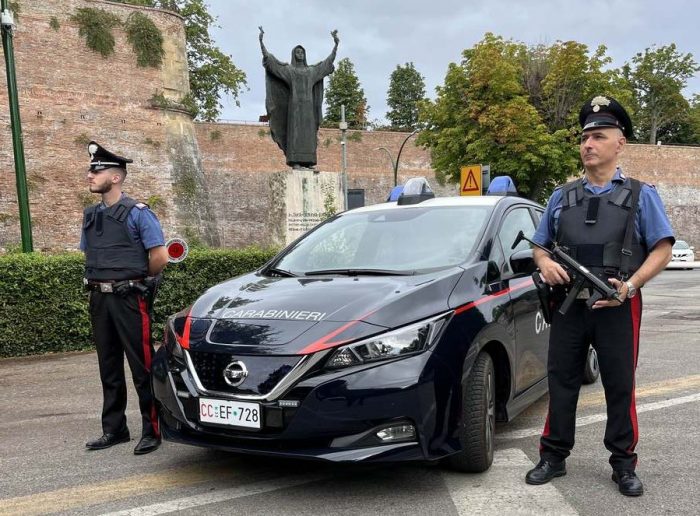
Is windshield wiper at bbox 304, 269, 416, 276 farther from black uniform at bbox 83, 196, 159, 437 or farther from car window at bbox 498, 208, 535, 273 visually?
black uniform at bbox 83, 196, 159, 437

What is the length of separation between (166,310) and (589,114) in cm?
684

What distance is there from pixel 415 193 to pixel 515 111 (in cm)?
2296

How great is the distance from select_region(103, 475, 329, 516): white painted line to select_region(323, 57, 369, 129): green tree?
6811cm

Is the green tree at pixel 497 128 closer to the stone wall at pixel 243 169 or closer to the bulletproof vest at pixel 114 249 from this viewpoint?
the stone wall at pixel 243 169

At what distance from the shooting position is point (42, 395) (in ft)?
20.6

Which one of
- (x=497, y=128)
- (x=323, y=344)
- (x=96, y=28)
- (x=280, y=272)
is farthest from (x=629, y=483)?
(x=96, y=28)

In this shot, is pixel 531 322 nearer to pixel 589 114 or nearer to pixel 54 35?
pixel 589 114

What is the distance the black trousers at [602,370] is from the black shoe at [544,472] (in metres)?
0.04

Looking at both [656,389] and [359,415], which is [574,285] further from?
[656,389]

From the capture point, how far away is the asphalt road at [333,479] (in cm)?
334

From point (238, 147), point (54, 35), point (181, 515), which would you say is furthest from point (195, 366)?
point (238, 147)

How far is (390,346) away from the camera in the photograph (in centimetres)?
330

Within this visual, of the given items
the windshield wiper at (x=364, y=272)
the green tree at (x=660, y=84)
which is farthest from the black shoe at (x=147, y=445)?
the green tree at (x=660, y=84)

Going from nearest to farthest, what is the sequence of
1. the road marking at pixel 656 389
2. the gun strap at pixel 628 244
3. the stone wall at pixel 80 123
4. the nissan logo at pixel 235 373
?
the nissan logo at pixel 235 373 < the gun strap at pixel 628 244 < the road marking at pixel 656 389 < the stone wall at pixel 80 123
